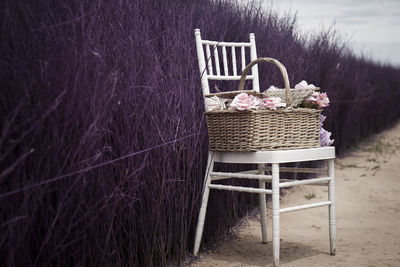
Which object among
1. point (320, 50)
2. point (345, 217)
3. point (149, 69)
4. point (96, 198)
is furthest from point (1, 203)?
point (320, 50)

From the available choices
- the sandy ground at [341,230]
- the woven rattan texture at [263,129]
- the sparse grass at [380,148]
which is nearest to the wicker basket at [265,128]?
the woven rattan texture at [263,129]

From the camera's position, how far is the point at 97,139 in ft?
5.12

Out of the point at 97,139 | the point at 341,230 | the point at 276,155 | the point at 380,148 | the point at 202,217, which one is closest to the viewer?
the point at 97,139

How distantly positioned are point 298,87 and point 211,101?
1.65 feet

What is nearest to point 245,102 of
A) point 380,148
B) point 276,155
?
point 276,155

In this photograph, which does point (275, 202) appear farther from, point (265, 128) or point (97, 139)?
point (97, 139)

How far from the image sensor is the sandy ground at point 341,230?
99.3 inches

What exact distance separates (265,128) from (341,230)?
125 cm

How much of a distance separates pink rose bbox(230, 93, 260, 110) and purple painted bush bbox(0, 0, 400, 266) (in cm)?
23

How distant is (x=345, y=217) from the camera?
3.57 m

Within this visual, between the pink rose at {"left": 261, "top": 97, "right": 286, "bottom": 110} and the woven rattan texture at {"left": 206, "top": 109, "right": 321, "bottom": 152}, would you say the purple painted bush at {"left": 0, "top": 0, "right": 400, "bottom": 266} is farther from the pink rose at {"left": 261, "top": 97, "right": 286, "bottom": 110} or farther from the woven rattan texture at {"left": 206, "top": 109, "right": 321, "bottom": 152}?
the pink rose at {"left": 261, "top": 97, "right": 286, "bottom": 110}

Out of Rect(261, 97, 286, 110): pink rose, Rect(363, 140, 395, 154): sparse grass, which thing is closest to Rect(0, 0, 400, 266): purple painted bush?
Rect(261, 97, 286, 110): pink rose

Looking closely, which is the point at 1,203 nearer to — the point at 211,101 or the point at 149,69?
the point at 149,69

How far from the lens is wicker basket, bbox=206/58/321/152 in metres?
2.30
